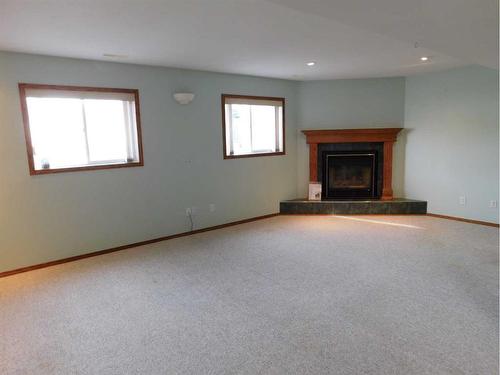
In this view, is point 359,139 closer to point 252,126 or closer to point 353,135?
point 353,135

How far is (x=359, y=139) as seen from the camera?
5953 mm

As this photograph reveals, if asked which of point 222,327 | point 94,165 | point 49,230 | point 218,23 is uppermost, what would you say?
point 218,23

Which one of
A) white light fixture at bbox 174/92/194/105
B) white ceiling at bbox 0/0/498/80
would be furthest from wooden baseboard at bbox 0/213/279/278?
white ceiling at bbox 0/0/498/80

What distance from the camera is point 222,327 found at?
8.38 ft

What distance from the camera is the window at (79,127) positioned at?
3738 millimetres

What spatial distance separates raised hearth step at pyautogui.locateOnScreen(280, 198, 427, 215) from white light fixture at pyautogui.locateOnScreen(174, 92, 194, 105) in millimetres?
2435

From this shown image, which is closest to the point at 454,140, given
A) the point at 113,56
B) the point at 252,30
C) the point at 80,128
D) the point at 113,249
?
the point at 252,30

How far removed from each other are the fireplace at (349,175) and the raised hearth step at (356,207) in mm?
254

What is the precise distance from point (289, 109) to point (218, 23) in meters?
3.40

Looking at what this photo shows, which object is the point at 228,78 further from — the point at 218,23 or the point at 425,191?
the point at 425,191

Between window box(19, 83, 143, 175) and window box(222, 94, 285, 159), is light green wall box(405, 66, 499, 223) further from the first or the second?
window box(19, 83, 143, 175)

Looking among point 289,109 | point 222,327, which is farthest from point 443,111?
point 222,327

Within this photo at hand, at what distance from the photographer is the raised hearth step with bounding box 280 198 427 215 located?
19.1 feet

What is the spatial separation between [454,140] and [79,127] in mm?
5299
